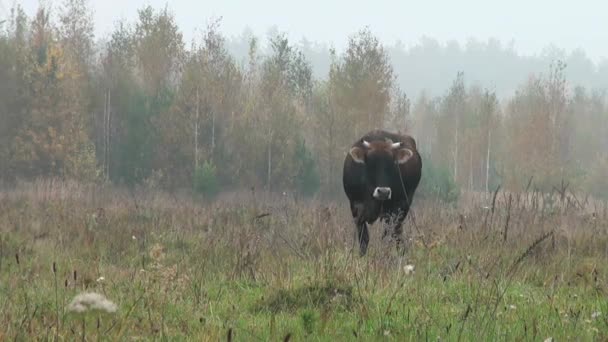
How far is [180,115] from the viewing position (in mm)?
31922

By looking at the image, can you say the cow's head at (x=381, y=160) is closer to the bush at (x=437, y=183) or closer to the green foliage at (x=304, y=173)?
the bush at (x=437, y=183)

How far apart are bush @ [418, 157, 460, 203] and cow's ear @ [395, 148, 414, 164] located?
1775 centimetres

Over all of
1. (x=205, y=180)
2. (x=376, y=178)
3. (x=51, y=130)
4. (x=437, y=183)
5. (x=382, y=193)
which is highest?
(x=51, y=130)

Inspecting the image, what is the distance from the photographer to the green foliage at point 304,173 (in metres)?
32.4

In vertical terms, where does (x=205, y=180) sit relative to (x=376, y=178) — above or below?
below

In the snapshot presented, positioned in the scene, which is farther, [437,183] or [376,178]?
[437,183]

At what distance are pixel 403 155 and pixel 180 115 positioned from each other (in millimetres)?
22729

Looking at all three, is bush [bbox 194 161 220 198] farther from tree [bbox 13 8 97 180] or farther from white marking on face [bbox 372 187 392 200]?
white marking on face [bbox 372 187 392 200]

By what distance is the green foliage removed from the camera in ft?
106

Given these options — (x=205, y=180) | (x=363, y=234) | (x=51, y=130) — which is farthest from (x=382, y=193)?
(x=51, y=130)

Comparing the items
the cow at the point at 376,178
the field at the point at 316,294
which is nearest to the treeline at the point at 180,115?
the cow at the point at 376,178

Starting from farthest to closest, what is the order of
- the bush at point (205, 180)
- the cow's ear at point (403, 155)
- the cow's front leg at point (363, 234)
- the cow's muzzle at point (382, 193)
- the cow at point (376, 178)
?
the bush at point (205, 180)
the cow's ear at point (403, 155)
the cow at point (376, 178)
the cow's front leg at point (363, 234)
the cow's muzzle at point (382, 193)

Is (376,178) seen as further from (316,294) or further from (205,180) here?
(205,180)

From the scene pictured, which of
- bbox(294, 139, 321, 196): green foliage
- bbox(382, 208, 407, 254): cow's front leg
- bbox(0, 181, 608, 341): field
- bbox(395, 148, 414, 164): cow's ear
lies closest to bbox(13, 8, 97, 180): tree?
bbox(294, 139, 321, 196): green foliage
